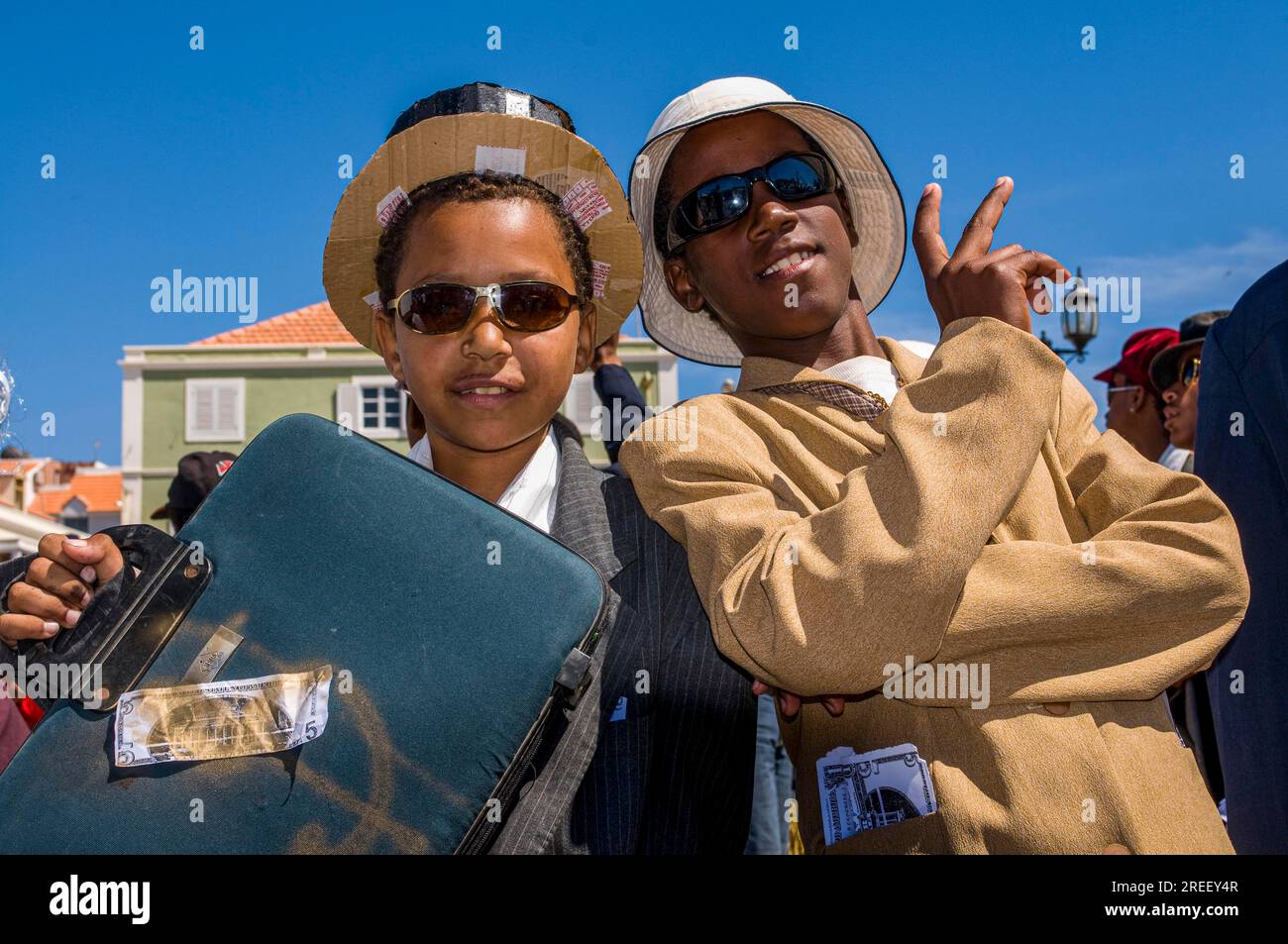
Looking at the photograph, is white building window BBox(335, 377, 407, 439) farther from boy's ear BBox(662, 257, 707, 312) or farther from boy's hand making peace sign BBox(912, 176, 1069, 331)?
boy's hand making peace sign BBox(912, 176, 1069, 331)

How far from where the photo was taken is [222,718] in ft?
5.51

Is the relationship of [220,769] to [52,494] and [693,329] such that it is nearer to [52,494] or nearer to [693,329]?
[693,329]

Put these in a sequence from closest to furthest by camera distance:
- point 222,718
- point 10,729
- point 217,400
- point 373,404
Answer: point 222,718 < point 10,729 < point 217,400 < point 373,404

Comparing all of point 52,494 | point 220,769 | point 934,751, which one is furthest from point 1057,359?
point 52,494

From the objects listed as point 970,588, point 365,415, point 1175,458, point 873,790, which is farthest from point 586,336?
point 365,415

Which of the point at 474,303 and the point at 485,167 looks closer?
the point at 474,303

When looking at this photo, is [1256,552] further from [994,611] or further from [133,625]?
[133,625]

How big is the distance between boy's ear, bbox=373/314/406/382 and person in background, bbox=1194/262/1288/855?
6.17ft

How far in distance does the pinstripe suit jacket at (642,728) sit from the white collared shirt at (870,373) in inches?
23.7

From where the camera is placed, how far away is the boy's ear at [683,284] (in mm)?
2779

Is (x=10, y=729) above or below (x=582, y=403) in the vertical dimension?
below

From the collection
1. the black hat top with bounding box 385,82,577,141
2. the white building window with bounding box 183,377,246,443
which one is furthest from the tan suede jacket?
the white building window with bounding box 183,377,246,443

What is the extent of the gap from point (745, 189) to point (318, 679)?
1524 mm

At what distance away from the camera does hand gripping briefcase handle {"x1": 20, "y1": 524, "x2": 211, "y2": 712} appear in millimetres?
1722
